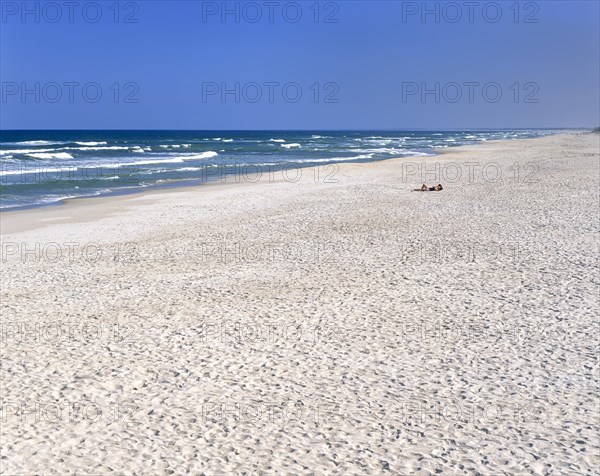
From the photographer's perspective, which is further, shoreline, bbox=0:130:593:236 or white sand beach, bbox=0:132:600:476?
shoreline, bbox=0:130:593:236

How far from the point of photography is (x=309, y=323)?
360 inches

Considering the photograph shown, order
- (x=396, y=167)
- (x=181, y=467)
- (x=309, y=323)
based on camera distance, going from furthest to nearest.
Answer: (x=396, y=167), (x=309, y=323), (x=181, y=467)

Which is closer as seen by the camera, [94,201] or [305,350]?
[305,350]

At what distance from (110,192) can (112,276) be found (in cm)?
1751

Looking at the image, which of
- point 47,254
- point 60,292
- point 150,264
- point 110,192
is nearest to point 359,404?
point 60,292

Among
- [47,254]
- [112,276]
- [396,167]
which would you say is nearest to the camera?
[112,276]

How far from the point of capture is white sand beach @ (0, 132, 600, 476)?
587 cm

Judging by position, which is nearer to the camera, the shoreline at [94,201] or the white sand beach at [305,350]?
the white sand beach at [305,350]

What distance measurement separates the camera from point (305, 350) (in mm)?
8148

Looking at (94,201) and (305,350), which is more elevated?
(94,201)

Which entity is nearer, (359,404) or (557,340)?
(359,404)

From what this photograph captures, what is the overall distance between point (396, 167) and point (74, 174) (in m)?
18.7

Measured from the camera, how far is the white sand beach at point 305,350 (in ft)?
19.3

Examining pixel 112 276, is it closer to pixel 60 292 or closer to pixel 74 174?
pixel 60 292
